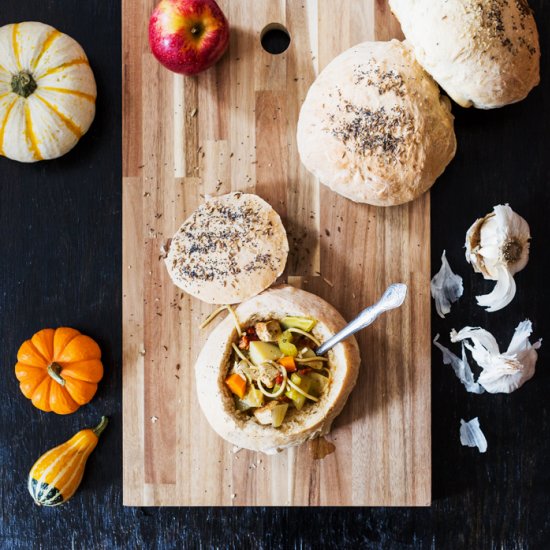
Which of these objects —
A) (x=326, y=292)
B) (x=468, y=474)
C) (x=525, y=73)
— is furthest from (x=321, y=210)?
(x=468, y=474)

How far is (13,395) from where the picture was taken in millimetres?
2445

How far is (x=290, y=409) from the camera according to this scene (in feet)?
7.08

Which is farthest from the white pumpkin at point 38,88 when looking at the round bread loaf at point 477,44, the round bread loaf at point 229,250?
the round bread loaf at point 477,44

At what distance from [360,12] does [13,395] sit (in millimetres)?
1836

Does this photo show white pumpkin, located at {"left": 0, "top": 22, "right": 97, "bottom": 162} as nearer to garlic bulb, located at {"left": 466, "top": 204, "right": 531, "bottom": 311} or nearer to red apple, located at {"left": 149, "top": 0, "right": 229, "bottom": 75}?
red apple, located at {"left": 149, "top": 0, "right": 229, "bottom": 75}

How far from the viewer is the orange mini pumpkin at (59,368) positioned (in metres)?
2.30

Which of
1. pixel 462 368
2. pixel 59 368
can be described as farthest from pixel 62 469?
pixel 462 368

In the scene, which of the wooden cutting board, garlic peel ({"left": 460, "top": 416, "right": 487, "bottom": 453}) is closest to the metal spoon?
the wooden cutting board

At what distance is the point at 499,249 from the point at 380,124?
23.9 inches

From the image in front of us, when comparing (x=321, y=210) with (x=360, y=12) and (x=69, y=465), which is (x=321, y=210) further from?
(x=69, y=465)

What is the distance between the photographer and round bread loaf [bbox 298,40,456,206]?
205 cm

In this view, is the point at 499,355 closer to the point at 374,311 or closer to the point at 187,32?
the point at 374,311

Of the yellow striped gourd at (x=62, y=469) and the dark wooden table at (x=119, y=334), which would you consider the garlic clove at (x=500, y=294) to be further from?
the yellow striped gourd at (x=62, y=469)

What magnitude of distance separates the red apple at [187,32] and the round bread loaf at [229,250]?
460 millimetres
